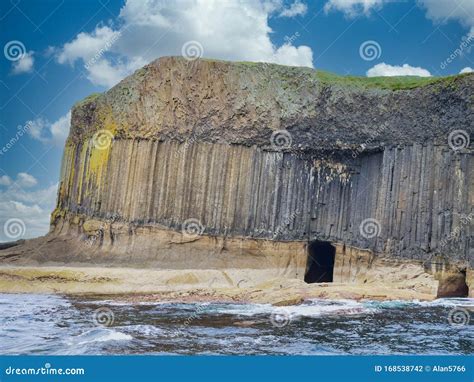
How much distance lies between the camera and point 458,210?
3456 cm

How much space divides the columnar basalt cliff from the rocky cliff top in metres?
0.07

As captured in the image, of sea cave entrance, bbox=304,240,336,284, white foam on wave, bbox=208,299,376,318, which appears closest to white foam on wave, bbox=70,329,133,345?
white foam on wave, bbox=208,299,376,318

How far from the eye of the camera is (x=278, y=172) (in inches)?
1636

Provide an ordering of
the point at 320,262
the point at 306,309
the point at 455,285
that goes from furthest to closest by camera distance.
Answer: the point at 320,262
the point at 455,285
the point at 306,309

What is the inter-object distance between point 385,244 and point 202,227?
465 inches

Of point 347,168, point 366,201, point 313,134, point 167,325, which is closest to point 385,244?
point 366,201

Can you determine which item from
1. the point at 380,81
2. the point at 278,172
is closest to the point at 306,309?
the point at 278,172

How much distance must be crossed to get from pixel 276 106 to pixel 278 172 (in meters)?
4.19

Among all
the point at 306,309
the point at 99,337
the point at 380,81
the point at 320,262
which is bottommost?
the point at 99,337

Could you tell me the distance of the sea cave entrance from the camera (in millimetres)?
41250

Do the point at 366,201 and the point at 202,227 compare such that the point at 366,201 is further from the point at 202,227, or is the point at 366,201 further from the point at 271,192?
the point at 202,227

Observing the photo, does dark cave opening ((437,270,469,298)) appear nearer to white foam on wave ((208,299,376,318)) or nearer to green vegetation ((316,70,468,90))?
white foam on wave ((208,299,376,318))

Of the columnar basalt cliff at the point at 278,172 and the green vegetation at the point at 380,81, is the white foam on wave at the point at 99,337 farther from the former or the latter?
the green vegetation at the point at 380,81

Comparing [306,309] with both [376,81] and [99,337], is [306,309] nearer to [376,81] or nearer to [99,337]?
[99,337]
